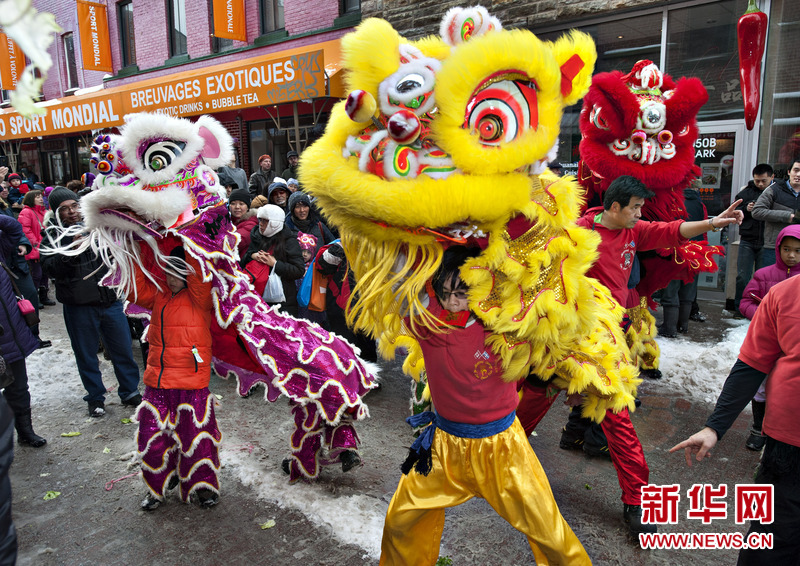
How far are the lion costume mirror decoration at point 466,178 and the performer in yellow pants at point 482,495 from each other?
0.33 metres

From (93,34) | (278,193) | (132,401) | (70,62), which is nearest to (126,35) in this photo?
(93,34)

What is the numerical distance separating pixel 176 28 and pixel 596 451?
48.8ft

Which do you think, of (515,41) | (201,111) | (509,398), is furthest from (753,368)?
(201,111)

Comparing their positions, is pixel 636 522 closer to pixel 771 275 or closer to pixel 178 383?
pixel 771 275

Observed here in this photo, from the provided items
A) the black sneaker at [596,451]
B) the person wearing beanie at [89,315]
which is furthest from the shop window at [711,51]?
the person wearing beanie at [89,315]

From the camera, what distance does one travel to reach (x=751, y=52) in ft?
17.6

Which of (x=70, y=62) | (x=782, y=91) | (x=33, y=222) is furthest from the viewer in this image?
(x=70, y=62)

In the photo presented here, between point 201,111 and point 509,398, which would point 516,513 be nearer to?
point 509,398

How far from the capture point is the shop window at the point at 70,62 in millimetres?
17141

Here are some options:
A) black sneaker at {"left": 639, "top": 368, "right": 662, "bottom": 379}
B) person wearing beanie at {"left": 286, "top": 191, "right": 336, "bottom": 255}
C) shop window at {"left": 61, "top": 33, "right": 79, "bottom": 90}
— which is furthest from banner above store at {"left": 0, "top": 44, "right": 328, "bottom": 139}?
shop window at {"left": 61, "top": 33, "right": 79, "bottom": 90}

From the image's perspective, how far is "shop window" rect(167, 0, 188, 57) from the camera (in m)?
13.9

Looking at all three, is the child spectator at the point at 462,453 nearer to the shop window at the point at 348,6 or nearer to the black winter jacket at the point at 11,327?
the black winter jacket at the point at 11,327

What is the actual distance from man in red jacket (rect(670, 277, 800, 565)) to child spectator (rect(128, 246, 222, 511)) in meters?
2.46

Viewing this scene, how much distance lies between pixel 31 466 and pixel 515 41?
4.21 meters
